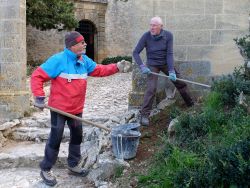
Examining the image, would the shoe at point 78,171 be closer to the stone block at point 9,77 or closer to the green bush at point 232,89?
the green bush at point 232,89

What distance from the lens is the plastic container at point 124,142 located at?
4973mm

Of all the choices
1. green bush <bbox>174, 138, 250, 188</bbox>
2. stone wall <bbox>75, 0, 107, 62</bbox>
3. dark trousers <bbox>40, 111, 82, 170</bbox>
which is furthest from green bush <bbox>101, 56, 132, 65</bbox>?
green bush <bbox>174, 138, 250, 188</bbox>

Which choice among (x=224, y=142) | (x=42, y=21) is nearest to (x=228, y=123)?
(x=224, y=142)

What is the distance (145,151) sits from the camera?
536 cm

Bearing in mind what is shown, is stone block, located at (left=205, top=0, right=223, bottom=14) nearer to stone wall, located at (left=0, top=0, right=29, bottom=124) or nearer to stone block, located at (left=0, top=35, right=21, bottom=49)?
stone wall, located at (left=0, top=0, right=29, bottom=124)

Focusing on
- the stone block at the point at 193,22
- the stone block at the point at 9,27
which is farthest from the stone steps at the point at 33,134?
the stone block at the point at 193,22

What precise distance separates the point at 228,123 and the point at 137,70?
287 centimetres

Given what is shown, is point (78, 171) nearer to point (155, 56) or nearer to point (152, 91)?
point (152, 91)

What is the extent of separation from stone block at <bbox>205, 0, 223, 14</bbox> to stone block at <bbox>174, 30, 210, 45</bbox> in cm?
37

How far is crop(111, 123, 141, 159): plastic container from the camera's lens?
196 inches

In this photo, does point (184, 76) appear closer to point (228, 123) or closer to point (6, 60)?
point (228, 123)

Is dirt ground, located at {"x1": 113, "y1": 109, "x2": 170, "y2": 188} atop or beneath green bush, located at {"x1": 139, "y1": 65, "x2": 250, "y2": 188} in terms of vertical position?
beneath

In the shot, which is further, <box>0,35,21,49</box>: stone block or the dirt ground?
<box>0,35,21,49</box>: stone block

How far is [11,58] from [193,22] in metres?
3.27
